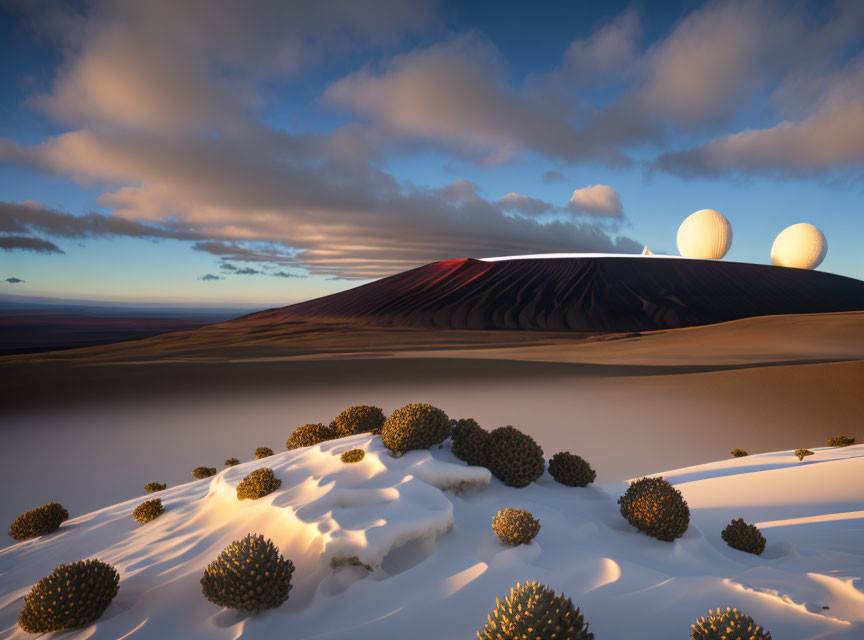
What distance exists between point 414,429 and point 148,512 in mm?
5250

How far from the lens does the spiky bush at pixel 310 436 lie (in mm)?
9727

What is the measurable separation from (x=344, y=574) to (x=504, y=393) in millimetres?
16155

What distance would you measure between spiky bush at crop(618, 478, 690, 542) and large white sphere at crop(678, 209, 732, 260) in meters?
79.6

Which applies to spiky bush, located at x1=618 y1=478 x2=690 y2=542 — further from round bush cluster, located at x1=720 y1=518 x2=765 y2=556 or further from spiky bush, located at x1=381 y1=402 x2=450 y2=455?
spiky bush, located at x1=381 y1=402 x2=450 y2=455

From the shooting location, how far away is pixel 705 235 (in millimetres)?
72438

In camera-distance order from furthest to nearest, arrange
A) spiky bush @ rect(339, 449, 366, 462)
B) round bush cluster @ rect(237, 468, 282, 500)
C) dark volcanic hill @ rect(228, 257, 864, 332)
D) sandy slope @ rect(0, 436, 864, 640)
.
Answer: dark volcanic hill @ rect(228, 257, 864, 332)
spiky bush @ rect(339, 449, 366, 462)
round bush cluster @ rect(237, 468, 282, 500)
sandy slope @ rect(0, 436, 864, 640)

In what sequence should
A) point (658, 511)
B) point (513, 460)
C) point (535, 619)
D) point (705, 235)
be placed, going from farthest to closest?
point (705, 235), point (513, 460), point (658, 511), point (535, 619)

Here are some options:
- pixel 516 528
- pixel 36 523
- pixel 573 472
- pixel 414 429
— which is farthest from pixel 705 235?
pixel 36 523

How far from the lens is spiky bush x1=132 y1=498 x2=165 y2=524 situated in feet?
25.5

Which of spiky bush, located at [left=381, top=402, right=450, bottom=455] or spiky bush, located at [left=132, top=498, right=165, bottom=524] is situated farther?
spiky bush, located at [left=132, top=498, right=165, bottom=524]

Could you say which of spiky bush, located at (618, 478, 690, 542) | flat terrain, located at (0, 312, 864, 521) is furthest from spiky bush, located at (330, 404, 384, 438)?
spiky bush, located at (618, 478, 690, 542)

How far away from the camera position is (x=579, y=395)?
65.5ft

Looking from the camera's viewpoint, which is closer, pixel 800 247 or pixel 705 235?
pixel 705 235

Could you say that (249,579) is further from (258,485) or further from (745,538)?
(745,538)
